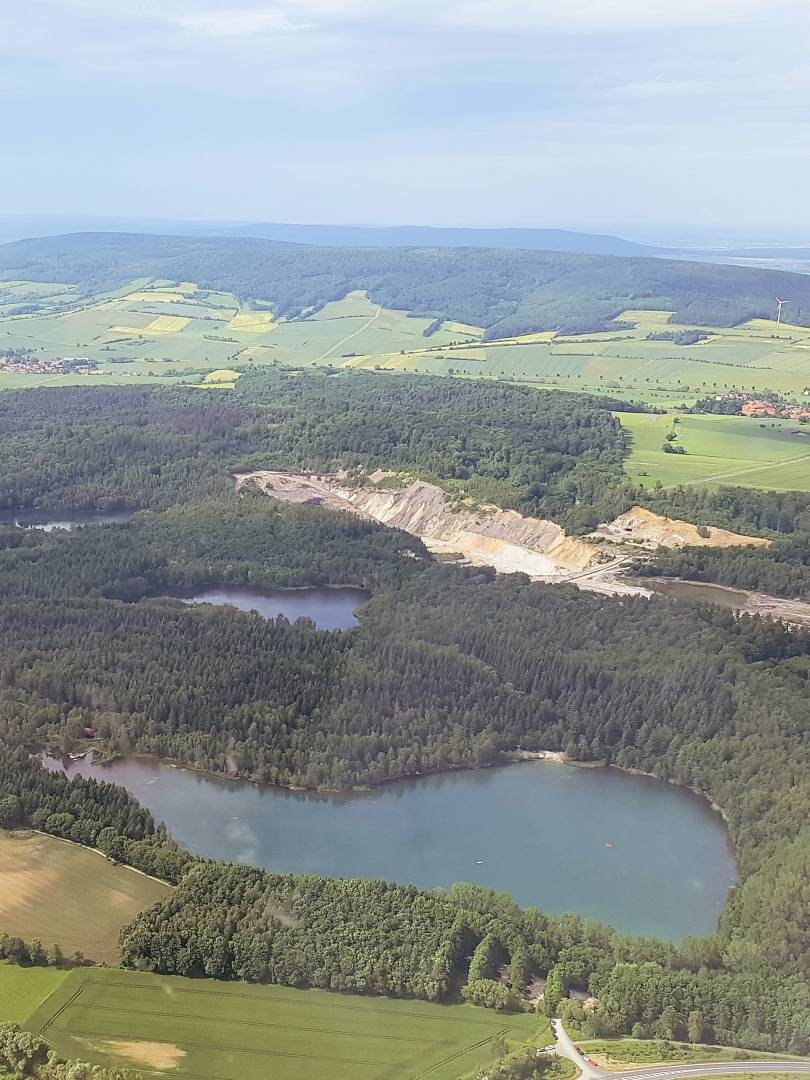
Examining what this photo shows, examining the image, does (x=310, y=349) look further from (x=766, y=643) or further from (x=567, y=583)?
(x=766, y=643)

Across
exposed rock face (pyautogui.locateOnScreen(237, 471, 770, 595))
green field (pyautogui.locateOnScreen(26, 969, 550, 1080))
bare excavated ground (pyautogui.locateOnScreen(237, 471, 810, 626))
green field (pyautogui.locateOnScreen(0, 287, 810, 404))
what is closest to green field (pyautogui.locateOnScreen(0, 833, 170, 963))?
green field (pyautogui.locateOnScreen(26, 969, 550, 1080))

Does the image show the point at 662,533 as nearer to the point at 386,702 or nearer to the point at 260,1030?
the point at 386,702

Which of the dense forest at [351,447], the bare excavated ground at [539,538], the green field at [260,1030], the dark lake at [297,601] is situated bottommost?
the green field at [260,1030]

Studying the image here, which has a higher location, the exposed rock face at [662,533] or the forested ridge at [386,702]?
the exposed rock face at [662,533]

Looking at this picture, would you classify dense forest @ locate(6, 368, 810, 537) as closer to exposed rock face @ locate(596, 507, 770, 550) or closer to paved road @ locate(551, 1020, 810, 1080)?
exposed rock face @ locate(596, 507, 770, 550)

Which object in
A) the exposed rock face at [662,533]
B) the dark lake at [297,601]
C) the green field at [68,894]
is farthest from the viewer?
the exposed rock face at [662,533]

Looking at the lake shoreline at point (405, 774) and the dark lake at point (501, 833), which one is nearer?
the dark lake at point (501, 833)

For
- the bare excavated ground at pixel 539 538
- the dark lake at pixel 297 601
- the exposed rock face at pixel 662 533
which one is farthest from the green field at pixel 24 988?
the exposed rock face at pixel 662 533

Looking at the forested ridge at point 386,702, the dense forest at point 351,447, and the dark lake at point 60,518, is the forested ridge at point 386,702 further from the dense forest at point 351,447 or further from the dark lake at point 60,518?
the dark lake at point 60,518
